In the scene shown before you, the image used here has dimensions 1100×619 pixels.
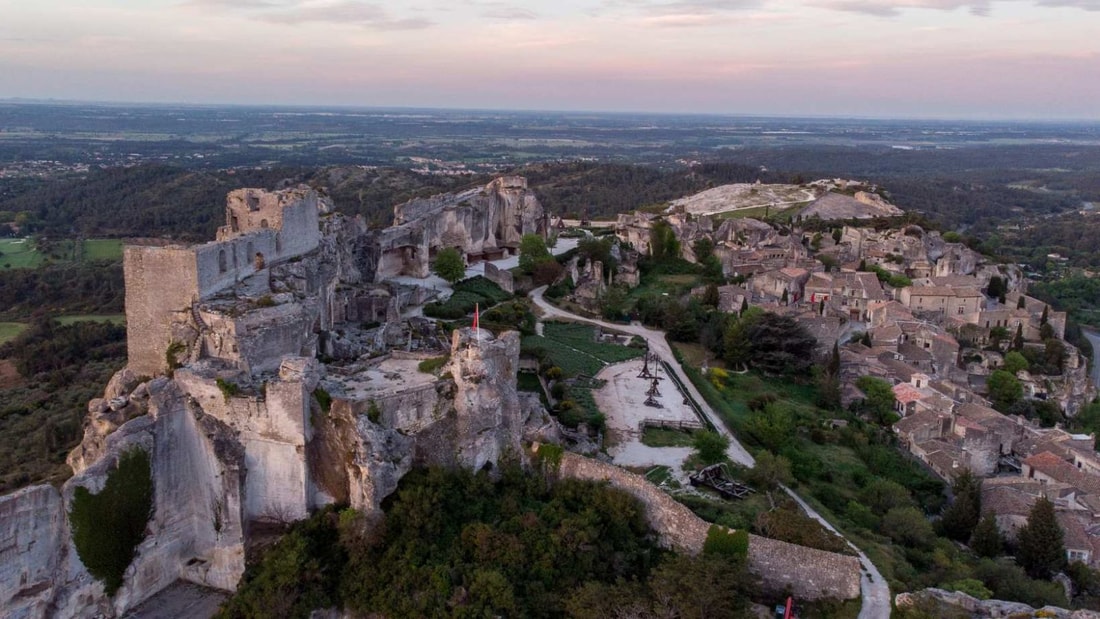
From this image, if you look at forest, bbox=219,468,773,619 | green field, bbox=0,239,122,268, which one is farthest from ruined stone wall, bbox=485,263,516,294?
green field, bbox=0,239,122,268

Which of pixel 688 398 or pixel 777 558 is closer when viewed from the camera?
pixel 777 558

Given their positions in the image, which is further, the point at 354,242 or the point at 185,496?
the point at 354,242

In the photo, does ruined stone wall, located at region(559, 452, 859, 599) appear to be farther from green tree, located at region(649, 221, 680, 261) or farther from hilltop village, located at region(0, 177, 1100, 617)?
green tree, located at region(649, 221, 680, 261)

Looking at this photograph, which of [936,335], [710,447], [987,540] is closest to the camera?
[710,447]

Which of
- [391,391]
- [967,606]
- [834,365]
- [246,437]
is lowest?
[967,606]

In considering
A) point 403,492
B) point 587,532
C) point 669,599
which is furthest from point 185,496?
point 669,599

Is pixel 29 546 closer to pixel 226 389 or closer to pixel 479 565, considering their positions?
pixel 226 389

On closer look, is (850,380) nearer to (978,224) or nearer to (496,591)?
(496,591)

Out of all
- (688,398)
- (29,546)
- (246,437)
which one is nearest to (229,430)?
(246,437)
